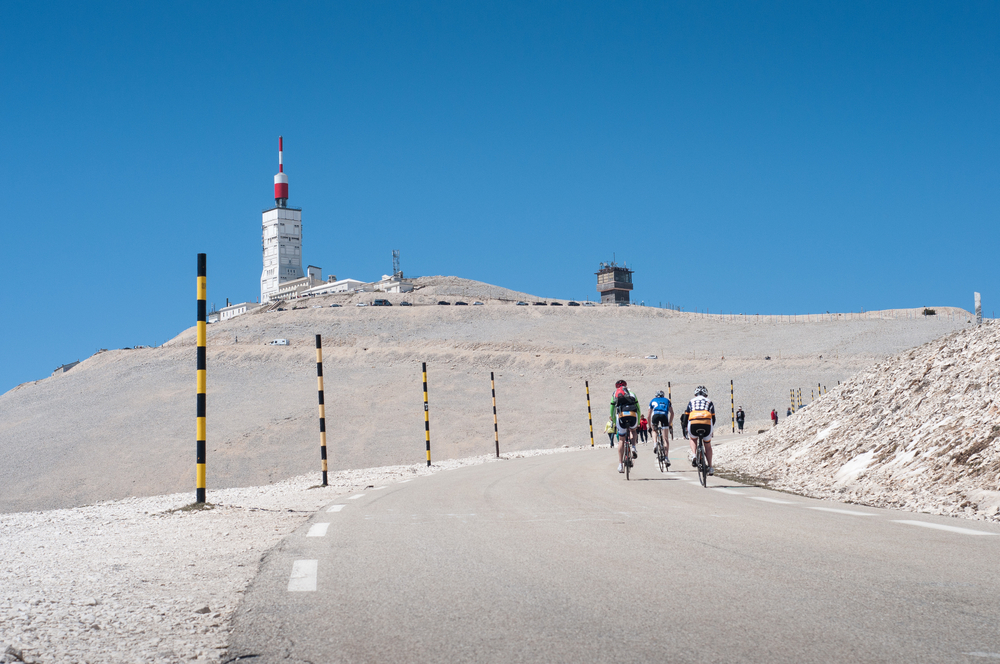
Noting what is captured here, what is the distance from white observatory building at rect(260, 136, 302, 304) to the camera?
19188 centimetres

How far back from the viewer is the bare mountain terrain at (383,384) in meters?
49.1

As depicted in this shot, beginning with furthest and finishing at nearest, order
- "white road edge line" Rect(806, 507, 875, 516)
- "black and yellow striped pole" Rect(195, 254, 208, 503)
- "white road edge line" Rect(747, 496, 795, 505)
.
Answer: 1. "black and yellow striped pole" Rect(195, 254, 208, 503)
2. "white road edge line" Rect(747, 496, 795, 505)
3. "white road edge line" Rect(806, 507, 875, 516)

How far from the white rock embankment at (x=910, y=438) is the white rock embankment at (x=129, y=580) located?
734 cm

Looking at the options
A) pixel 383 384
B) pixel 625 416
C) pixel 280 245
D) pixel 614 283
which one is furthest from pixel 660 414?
pixel 280 245

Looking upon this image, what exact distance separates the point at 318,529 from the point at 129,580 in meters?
2.82

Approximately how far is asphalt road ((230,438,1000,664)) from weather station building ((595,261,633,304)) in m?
156

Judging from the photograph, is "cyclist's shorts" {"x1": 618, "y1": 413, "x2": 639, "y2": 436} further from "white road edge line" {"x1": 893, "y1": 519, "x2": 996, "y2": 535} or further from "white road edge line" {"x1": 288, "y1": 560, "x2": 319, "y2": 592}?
"white road edge line" {"x1": 288, "y1": 560, "x2": 319, "y2": 592}

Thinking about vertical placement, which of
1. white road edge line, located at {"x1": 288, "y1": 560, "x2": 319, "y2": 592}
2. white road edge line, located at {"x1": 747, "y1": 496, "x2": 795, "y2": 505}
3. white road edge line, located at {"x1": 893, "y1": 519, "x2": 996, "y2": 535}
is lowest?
white road edge line, located at {"x1": 747, "y1": 496, "x2": 795, "y2": 505}

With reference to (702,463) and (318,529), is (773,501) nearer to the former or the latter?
(702,463)

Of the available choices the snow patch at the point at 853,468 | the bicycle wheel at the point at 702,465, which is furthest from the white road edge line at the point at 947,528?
the bicycle wheel at the point at 702,465

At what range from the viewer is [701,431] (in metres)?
14.5

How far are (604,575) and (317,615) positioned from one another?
6.37ft

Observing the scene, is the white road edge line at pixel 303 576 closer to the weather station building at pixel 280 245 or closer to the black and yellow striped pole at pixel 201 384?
the black and yellow striped pole at pixel 201 384

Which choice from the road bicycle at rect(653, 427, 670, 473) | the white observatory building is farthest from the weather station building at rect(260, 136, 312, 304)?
the road bicycle at rect(653, 427, 670, 473)
